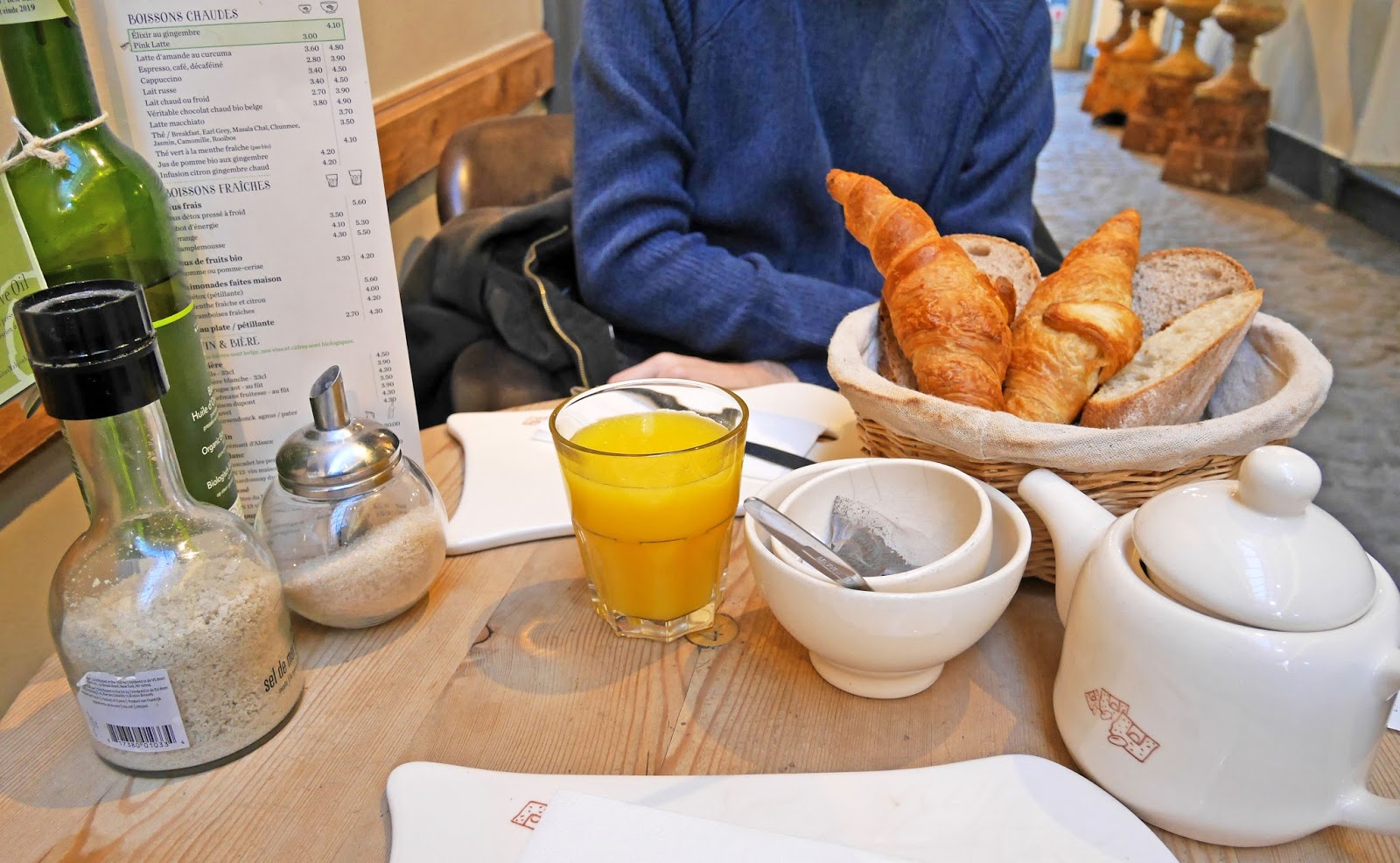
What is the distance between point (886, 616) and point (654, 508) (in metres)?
0.17

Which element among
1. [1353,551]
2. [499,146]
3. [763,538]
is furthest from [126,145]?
[499,146]

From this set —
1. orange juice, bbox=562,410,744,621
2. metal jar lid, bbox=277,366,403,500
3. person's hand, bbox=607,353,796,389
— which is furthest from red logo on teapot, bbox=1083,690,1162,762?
person's hand, bbox=607,353,796,389

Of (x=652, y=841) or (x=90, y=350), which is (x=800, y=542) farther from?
(x=90, y=350)

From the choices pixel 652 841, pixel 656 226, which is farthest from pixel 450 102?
pixel 652 841

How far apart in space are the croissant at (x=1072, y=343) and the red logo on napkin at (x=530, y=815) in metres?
0.47

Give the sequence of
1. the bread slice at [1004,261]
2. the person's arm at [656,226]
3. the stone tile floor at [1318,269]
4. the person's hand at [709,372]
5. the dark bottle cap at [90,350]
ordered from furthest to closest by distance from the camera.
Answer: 1. the stone tile floor at [1318,269]
2. the person's arm at [656,226]
3. the person's hand at [709,372]
4. the bread slice at [1004,261]
5. the dark bottle cap at [90,350]

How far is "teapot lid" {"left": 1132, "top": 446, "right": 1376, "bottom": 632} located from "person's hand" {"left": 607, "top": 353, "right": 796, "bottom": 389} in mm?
623

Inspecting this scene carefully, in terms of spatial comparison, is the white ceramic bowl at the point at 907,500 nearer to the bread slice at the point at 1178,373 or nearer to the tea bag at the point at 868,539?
the tea bag at the point at 868,539

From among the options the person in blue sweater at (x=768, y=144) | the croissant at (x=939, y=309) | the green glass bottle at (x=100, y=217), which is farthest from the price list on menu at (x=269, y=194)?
the person in blue sweater at (x=768, y=144)

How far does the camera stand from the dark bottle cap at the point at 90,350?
17.2 inches

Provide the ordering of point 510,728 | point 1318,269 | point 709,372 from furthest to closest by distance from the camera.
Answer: point 1318,269, point 709,372, point 510,728

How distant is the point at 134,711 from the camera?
1.71 feet

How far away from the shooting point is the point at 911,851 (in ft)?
1.59

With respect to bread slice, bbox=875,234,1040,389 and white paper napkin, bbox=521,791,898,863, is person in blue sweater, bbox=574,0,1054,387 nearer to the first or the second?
bread slice, bbox=875,234,1040,389
